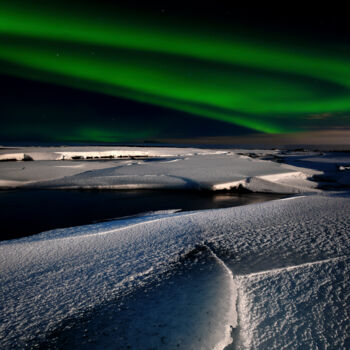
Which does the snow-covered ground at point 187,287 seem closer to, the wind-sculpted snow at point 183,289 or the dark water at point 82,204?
the wind-sculpted snow at point 183,289

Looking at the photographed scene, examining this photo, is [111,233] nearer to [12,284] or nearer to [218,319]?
[12,284]

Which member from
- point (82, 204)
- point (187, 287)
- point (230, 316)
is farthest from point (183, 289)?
point (82, 204)

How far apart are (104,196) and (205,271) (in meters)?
3.54

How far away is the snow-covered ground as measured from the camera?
2.54 feet

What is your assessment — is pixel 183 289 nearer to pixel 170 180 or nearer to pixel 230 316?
pixel 230 316

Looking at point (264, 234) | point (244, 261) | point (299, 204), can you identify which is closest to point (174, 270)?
point (244, 261)

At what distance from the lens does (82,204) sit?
3.83 metres

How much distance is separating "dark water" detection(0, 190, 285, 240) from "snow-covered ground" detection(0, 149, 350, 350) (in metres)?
1.33

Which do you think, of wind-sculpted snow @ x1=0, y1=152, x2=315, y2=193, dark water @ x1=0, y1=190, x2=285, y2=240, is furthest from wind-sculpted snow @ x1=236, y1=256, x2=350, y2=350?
wind-sculpted snow @ x1=0, y1=152, x2=315, y2=193

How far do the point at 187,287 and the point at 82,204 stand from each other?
314 centimetres

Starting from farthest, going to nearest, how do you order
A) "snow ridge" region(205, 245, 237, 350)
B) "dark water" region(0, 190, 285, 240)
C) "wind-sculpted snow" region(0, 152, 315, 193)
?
"wind-sculpted snow" region(0, 152, 315, 193), "dark water" region(0, 190, 285, 240), "snow ridge" region(205, 245, 237, 350)

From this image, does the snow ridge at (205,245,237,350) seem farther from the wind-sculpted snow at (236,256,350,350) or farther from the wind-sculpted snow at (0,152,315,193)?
the wind-sculpted snow at (0,152,315,193)

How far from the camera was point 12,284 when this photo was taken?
110cm

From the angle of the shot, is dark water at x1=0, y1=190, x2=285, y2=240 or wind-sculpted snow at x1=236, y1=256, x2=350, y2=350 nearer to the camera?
wind-sculpted snow at x1=236, y1=256, x2=350, y2=350
